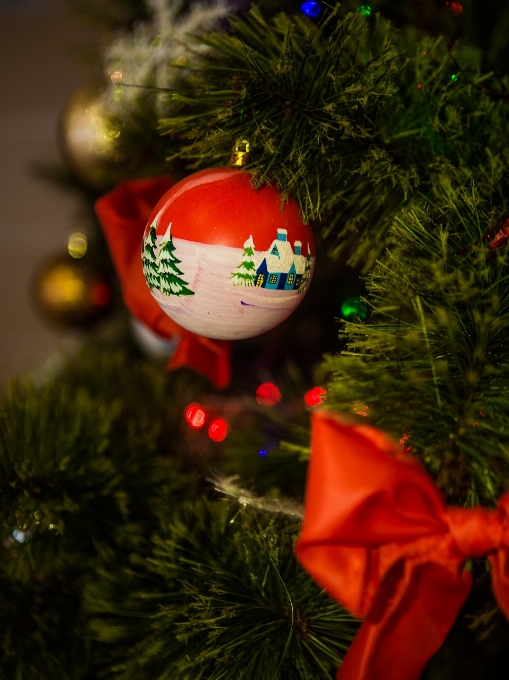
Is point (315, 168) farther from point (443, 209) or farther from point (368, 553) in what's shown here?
point (368, 553)

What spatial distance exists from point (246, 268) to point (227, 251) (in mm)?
15

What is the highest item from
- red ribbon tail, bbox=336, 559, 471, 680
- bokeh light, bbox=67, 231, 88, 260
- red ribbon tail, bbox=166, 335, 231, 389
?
red ribbon tail, bbox=336, 559, 471, 680

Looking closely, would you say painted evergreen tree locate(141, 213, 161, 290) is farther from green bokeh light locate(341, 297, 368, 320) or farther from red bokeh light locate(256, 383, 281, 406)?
red bokeh light locate(256, 383, 281, 406)

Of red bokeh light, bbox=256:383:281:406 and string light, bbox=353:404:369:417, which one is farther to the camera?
red bokeh light, bbox=256:383:281:406

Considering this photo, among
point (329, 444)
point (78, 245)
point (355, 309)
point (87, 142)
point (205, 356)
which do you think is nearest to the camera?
point (329, 444)

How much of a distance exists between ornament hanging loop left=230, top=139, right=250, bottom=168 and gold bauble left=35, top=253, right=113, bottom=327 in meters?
0.48

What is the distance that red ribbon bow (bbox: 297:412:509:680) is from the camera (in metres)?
0.27

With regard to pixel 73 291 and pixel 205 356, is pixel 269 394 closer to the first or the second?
pixel 205 356

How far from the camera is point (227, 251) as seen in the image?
1.08ft

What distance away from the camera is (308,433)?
44 cm

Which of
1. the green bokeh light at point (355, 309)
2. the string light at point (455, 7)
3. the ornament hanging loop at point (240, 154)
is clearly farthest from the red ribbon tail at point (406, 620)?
the string light at point (455, 7)

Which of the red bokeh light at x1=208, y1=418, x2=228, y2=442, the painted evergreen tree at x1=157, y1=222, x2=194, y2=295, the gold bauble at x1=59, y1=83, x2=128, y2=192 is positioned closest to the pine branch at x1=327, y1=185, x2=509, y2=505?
the painted evergreen tree at x1=157, y1=222, x2=194, y2=295

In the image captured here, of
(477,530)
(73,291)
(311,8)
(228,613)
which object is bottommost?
(73,291)

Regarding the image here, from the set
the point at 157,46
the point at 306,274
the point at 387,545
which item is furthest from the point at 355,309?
the point at 157,46
